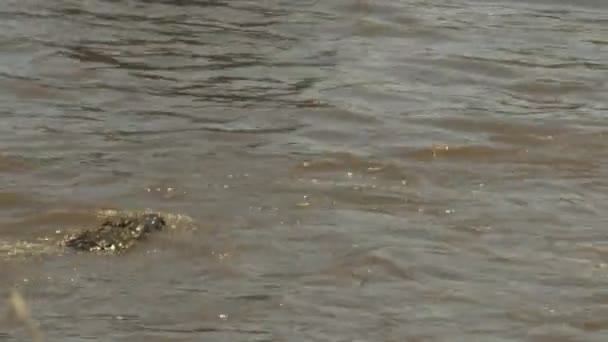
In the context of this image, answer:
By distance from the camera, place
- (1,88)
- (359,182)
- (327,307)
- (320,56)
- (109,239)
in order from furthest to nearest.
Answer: (320,56)
(1,88)
(359,182)
(109,239)
(327,307)

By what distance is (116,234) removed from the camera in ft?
15.6

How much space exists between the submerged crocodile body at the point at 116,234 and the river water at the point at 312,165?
0.06 meters

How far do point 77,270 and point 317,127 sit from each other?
2.14 metres

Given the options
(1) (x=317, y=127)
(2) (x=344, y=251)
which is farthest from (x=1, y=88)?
(2) (x=344, y=251)

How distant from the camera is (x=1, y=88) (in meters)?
6.70

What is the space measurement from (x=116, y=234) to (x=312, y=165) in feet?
4.08

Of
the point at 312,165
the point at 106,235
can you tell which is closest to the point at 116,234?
the point at 106,235

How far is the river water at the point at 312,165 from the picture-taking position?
4.20 m

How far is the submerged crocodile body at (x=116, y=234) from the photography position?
183 inches

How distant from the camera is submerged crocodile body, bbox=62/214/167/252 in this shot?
15.3ft

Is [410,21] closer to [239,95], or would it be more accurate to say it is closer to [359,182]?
[239,95]

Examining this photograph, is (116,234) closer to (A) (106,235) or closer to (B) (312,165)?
(A) (106,235)

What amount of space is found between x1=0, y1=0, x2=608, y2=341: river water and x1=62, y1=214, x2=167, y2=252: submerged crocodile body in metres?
0.06

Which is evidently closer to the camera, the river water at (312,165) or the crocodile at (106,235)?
the river water at (312,165)
